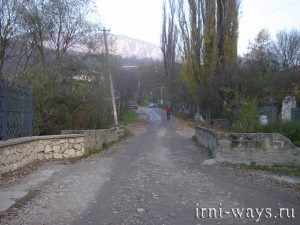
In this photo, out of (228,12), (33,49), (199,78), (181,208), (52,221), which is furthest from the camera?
(199,78)

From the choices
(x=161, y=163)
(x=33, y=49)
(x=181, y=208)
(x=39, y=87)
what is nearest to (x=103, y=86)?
(x=39, y=87)

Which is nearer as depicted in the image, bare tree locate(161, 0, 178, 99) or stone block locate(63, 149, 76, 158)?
stone block locate(63, 149, 76, 158)

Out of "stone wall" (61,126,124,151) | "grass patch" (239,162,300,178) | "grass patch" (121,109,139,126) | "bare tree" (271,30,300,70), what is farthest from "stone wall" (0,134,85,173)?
"bare tree" (271,30,300,70)

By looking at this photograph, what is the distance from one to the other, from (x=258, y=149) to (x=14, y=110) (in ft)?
25.3

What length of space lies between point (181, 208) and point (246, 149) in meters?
6.77

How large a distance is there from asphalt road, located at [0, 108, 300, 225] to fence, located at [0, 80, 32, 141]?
141 cm

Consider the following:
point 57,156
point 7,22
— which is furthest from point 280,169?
point 7,22

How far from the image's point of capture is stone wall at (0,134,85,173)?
970cm

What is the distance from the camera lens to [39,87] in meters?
17.6

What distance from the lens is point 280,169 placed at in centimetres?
1199

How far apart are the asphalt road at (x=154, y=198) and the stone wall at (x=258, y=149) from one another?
1.51 metres

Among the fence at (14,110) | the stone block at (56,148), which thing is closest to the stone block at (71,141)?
the stone block at (56,148)

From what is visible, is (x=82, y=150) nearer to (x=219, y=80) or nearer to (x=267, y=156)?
(x=267, y=156)

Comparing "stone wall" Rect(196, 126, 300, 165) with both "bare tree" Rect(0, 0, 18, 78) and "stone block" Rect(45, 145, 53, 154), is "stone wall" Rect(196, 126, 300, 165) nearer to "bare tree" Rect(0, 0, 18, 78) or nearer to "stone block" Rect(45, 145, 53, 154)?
"stone block" Rect(45, 145, 53, 154)
